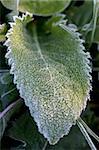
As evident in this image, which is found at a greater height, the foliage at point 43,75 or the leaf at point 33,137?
the foliage at point 43,75

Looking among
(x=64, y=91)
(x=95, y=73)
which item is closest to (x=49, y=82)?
(x=64, y=91)

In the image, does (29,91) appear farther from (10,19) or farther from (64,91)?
(10,19)

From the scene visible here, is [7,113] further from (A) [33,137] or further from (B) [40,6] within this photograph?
(B) [40,6]

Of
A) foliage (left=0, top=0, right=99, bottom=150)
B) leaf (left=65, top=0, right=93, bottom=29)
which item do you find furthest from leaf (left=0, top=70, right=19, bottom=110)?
leaf (left=65, top=0, right=93, bottom=29)

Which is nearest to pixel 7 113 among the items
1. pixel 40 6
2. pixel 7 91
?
pixel 7 91

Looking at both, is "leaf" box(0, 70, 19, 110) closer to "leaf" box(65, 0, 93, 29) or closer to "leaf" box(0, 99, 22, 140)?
"leaf" box(0, 99, 22, 140)

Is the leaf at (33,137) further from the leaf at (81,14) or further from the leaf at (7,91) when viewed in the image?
the leaf at (81,14)

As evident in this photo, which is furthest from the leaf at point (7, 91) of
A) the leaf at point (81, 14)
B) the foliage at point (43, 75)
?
the leaf at point (81, 14)
